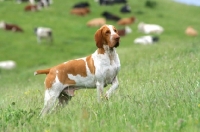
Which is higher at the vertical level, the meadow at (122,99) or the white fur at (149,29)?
the meadow at (122,99)

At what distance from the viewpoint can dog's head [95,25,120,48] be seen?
25.6 feet

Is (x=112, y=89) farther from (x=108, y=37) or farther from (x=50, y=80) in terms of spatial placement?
(x=50, y=80)

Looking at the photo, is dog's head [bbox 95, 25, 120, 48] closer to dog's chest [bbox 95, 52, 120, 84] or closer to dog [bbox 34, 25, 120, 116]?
dog [bbox 34, 25, 120, 116]

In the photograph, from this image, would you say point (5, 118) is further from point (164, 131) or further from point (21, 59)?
point (21, 59)

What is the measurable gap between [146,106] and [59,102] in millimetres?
2834

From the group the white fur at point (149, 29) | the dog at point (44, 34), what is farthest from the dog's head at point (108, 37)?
the white fur at point (149, 29)

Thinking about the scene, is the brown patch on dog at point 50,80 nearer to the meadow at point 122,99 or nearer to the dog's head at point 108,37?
the meadow at point 122,99

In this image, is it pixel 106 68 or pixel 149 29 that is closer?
pixel 106 68

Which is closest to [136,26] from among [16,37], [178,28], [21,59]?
[178,28]

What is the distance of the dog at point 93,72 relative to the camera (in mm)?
7852

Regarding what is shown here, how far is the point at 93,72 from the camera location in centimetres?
796

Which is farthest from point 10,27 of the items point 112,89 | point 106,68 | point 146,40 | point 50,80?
point 112,89

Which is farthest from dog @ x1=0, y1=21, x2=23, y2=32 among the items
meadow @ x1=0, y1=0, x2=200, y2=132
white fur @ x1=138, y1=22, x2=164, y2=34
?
white fur @ x1=138, y1=22, x2=164, y2=34

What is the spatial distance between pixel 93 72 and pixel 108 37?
65 cm
